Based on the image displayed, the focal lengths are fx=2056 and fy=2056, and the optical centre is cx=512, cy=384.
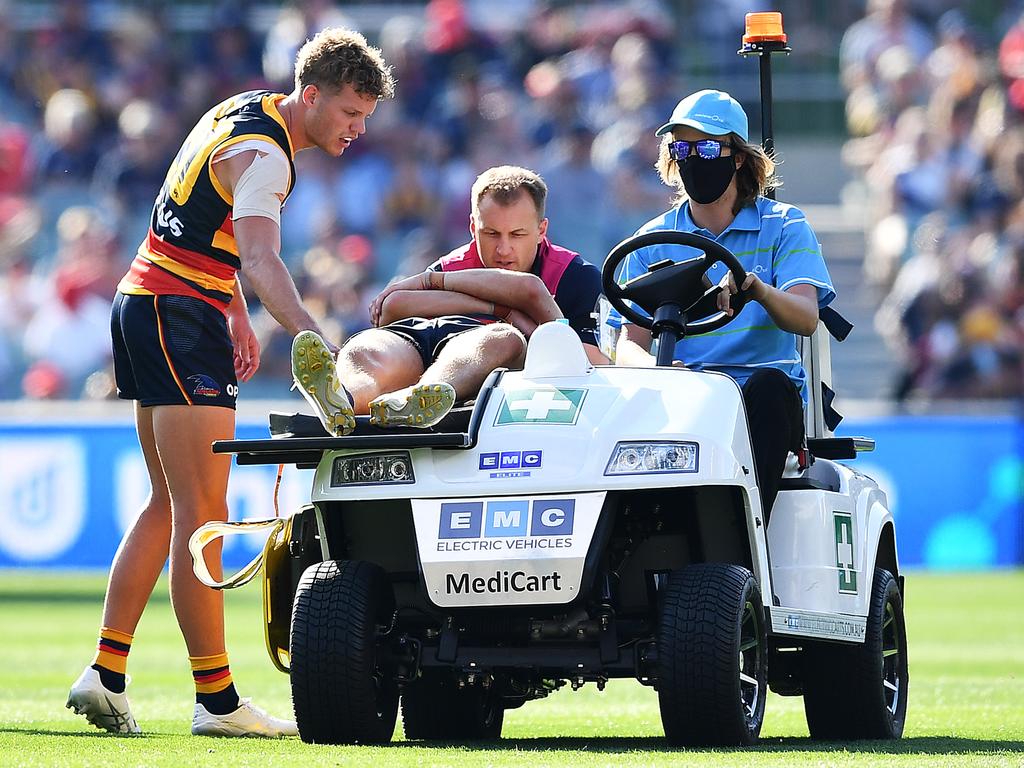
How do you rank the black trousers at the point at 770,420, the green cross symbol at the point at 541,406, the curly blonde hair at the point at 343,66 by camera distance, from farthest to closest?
the curly blonde hair at the point at 343,66
the black trousers at the point at 770,420
the green cross symbol at the point at 541,406

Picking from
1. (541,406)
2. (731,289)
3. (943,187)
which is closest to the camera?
(541,406)

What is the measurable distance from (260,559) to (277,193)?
1209 millimetres

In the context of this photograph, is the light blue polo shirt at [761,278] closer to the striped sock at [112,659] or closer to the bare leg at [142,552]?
the bare leg at [142,552]

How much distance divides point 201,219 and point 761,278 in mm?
1815

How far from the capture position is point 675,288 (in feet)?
20.2

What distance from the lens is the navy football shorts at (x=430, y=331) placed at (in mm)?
6160

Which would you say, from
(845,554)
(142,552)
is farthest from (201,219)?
(845,554)

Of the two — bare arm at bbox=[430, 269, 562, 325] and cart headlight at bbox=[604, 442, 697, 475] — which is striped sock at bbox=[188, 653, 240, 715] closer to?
bare arm at bbox=[430, 269, 562, 325]

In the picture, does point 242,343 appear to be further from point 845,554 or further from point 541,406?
point 845,554

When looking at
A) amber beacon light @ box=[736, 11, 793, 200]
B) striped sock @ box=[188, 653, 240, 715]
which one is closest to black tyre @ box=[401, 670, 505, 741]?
striped sock @ box=[188, 653, 240, 715]

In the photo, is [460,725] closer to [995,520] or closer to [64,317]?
[995,520]

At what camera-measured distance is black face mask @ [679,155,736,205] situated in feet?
21.7

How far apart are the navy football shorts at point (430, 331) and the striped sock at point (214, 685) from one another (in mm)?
1297

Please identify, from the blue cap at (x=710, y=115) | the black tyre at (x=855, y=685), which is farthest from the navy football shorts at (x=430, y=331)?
the black tyre at (x=855, y=685)
